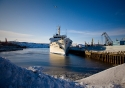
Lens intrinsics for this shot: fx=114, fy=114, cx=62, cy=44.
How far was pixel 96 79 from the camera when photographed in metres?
12.3

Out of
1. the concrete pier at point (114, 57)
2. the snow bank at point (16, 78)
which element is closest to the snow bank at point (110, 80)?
the snow bank at point (16, 78)

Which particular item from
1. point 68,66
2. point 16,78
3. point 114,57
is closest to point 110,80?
point 16,78

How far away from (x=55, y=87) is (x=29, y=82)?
193 cm

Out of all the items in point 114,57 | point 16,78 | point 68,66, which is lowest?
point 68,66

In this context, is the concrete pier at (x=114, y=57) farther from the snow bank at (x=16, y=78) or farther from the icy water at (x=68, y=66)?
the snow bank at (x=16, y=78)

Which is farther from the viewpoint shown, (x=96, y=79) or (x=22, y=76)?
(x=96, y=79)

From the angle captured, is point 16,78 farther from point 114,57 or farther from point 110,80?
point 114,57

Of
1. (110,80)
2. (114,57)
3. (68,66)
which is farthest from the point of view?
A: (114,57)

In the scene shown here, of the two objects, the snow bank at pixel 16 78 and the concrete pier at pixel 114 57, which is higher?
the snow bank at pixel 16 78

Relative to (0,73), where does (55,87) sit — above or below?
below

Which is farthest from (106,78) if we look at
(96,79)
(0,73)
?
(0,73)

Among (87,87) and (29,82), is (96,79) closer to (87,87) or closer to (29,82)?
(87,87)

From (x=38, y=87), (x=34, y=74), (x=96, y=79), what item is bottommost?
(x=96, y=79)

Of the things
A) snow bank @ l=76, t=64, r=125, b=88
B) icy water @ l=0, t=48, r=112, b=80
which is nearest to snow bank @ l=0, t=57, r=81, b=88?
snow bank @ l=76, t=64, r=125, b=88
